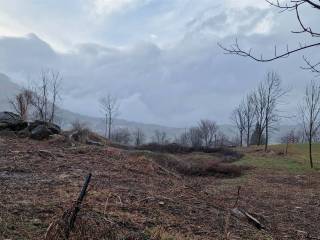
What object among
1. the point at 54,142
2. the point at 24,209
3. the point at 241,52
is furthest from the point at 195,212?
the point at 54,142

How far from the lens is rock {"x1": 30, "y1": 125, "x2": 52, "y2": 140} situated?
856 inches

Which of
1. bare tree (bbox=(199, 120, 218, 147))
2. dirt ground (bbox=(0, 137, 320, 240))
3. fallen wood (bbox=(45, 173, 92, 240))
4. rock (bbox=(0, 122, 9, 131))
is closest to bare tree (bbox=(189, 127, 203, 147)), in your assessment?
bare tree (bbox=(199, 120, 218, 147))

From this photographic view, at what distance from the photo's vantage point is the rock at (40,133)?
2173 centimetres

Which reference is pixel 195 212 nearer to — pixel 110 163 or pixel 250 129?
pixel 110 163

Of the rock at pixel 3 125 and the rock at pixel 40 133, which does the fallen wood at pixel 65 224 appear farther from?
the rock at pixel 3 125

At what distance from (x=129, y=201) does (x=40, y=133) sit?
522 inches

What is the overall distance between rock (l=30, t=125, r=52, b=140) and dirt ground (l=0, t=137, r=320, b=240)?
236 centimetres

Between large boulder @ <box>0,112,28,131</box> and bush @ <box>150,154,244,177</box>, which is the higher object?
large boulder @ <box>0,112,28,131</box>

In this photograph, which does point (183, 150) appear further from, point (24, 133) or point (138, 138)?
point (138, 138)

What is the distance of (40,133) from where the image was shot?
21.9 m

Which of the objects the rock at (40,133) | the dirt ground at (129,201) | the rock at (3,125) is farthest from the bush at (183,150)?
the dirt ground at (129,201)

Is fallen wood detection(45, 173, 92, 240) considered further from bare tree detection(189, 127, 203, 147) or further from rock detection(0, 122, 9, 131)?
bare tree detection(189, 127, 203, 147)

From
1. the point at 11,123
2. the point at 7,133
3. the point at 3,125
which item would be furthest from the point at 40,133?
the point at 11,123

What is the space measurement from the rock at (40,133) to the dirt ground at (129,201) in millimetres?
2359
